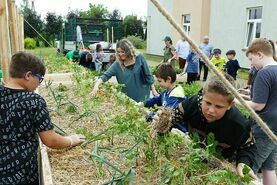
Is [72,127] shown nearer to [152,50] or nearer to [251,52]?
[251,52]

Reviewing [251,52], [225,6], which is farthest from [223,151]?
[225,6]

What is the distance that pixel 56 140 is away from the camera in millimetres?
2449

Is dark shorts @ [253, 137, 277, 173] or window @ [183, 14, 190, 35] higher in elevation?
window @ [183, 14, 190, 35]

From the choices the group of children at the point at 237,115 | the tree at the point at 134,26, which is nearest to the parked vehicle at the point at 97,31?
the group of children at the point at 237,115

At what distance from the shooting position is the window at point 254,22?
16166 mm

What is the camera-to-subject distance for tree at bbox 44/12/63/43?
47.2m

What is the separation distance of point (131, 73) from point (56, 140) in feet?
8.27

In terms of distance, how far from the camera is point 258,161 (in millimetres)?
3109

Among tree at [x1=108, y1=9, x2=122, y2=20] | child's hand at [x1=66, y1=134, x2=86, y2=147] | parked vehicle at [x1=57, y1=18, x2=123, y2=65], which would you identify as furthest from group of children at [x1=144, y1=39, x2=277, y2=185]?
tree at [x1=108, y1=9, x2=122, y2=20]

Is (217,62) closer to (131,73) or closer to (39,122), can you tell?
(131,73)

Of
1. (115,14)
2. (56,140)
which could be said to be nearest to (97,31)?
(56,140)

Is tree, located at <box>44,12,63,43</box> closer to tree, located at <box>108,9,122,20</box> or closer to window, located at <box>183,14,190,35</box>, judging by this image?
tree, located at <box>108,9,122,20</box>

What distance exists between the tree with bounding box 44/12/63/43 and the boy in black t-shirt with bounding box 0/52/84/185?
4525 centimetres

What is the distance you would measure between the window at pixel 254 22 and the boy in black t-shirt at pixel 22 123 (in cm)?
1511
